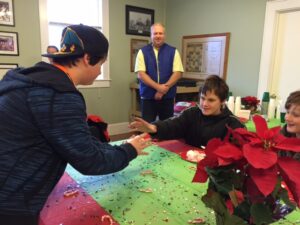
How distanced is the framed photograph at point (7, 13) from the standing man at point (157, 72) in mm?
1629

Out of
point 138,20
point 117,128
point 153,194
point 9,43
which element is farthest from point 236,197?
point 138,20

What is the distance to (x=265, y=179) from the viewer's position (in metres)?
0.59

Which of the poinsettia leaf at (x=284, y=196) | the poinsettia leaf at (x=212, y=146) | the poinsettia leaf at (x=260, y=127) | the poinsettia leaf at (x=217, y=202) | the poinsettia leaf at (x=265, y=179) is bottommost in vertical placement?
the poinsettia leaf at (x=217, y=202)

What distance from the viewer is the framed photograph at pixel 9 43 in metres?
3.12

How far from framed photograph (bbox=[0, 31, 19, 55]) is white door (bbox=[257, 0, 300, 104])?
298 cm

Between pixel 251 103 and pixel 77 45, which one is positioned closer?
pixel 77 45

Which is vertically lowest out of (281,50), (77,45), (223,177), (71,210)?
(71,210)

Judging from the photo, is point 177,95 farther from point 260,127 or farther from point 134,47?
point 260,127

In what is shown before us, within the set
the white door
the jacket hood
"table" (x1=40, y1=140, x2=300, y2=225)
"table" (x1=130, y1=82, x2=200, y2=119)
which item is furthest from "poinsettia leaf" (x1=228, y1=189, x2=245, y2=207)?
"table" (x1=130, y1=82, x2=200, y2=119)

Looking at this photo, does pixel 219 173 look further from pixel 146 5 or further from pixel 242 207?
pixel 146 5

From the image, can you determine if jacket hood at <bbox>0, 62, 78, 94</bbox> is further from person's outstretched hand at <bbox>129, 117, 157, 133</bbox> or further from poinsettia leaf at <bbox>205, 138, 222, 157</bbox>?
person's outstretched hand at <bbox>129, 117, 157, 133</bbox>

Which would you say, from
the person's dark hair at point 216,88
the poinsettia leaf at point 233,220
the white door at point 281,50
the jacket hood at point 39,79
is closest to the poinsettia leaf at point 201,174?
the poinsettia leaf at point 233,220

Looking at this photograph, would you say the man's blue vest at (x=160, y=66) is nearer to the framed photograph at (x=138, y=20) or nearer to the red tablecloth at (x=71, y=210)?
the framed photograph at (x=138, y=20)

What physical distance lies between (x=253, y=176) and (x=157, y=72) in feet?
7.55
